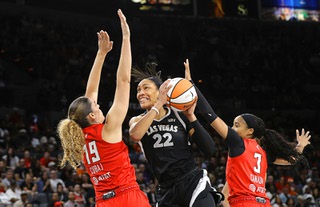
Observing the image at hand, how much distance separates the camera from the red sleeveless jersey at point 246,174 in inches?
233

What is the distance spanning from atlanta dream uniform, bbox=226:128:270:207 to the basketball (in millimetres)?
864

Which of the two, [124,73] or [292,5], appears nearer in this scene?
[124,73]

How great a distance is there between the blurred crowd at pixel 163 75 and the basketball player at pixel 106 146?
7255 mm

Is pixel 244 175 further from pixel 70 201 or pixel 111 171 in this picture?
pixel 70 201

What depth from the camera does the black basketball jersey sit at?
527 centimetres

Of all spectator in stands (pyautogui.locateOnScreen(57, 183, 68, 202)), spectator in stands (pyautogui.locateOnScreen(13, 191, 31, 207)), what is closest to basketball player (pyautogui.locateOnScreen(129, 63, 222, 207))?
spectator in stands (pyautogui.locateOnScreen(13, 191, 31, 207))

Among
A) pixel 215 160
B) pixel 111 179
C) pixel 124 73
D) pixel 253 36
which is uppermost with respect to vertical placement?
pixel 253 36

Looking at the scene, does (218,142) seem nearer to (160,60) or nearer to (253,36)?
(160,60)

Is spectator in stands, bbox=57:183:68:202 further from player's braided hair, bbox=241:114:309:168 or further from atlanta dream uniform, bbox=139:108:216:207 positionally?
atlanta dream uniform, bbox=139:108:216:207

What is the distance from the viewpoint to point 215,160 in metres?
17.2

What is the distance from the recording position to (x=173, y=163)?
207 inches

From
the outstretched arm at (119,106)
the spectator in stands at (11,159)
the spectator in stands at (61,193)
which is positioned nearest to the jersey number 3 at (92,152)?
the outstretched arm at (119,106)

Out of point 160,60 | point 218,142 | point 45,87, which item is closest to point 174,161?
point 218,142

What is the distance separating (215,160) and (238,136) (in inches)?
452
